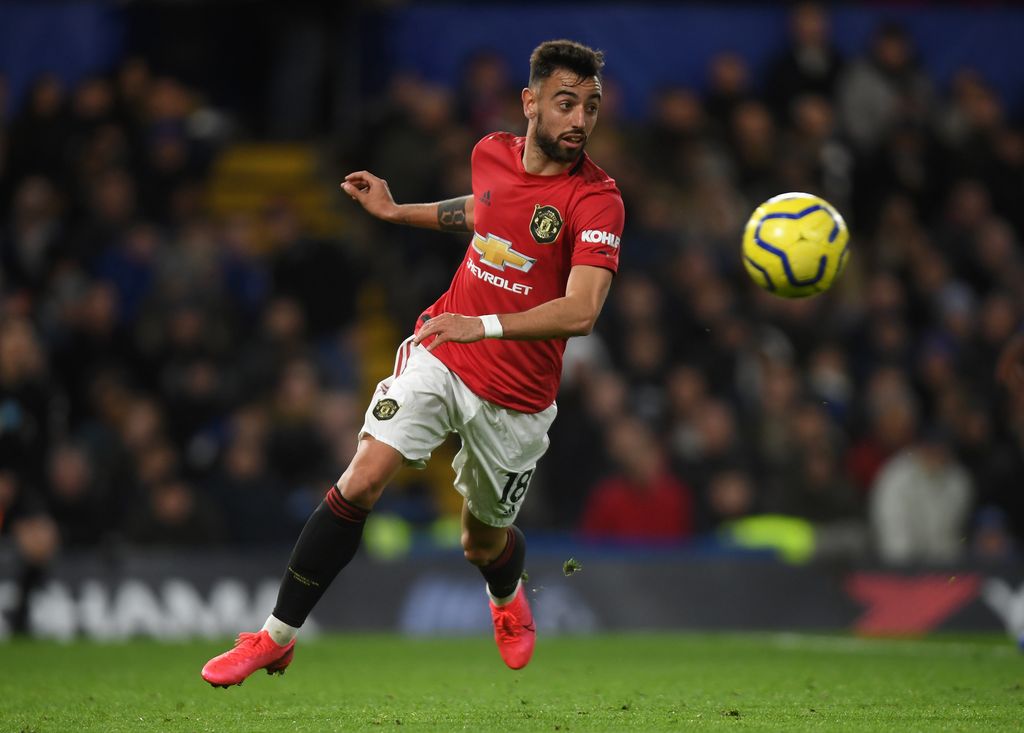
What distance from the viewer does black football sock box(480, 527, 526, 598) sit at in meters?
7.42

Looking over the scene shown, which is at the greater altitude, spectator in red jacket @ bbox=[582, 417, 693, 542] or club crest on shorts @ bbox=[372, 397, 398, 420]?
club crest on shorts @ bbox=[372, 397, 398, 420]

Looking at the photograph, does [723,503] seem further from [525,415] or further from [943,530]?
[525,415]

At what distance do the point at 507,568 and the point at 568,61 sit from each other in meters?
2.28

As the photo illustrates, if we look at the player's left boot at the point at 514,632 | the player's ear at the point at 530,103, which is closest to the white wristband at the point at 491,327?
the player's ear at the point at 530,103

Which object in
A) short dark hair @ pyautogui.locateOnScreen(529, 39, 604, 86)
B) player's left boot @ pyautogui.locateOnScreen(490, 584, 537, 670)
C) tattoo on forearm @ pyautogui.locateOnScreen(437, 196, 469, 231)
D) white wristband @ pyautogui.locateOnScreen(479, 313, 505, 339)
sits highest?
short dark hair @ pyautogui.locateOnScreen(529, 39, 604, 86)

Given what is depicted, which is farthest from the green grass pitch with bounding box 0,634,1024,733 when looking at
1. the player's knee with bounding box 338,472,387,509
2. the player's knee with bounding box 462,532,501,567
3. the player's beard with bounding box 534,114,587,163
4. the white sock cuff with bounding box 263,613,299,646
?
the player's beard with bounding box 534,114,587,163

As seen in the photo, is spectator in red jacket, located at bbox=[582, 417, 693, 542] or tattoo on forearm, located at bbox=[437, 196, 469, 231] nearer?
tattoo on forearm, located at bbox=[437, 196, 469, 231]

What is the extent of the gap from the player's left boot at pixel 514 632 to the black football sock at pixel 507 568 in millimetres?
72

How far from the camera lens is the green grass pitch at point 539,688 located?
6008 millimetres

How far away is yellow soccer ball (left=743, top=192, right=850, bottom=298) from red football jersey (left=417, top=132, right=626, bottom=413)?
2.79 feet

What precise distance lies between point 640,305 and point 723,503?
1.86m

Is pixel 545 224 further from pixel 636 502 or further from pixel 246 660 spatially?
pixel 636 502

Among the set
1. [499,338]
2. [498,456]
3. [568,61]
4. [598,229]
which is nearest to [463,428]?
[498,456]

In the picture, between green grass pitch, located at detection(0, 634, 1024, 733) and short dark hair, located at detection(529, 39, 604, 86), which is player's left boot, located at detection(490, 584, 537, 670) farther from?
short dark hair, located at detection(529, 39, 604, 86)
